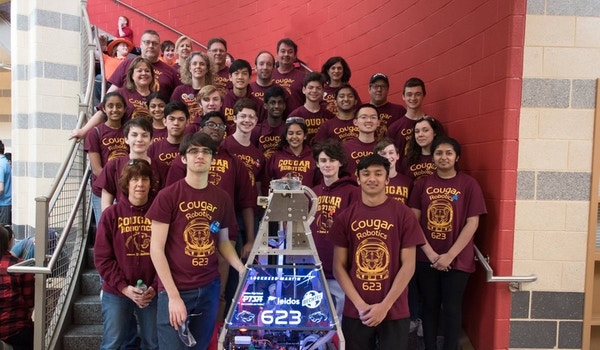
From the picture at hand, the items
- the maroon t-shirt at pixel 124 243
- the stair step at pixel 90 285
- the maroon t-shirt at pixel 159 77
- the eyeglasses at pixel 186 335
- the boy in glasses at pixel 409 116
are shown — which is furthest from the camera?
the maroon t-shirt at pixel 159 77

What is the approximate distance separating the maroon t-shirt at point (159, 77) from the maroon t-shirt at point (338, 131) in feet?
4.97

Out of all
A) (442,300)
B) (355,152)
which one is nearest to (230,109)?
(355,152)

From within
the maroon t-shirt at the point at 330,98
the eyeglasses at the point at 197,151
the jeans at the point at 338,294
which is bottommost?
the jeans at the point at 338,294

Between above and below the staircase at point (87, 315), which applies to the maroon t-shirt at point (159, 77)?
above

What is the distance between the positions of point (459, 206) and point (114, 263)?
84.9 inches

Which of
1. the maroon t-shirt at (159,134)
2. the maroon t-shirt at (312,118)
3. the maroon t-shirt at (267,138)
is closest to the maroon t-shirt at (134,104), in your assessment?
the maroon t-shirt at (159,134)

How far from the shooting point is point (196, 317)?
2756 millimetres

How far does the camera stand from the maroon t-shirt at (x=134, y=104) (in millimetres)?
3993

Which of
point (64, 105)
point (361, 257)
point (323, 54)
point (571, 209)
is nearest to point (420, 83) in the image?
point (571, 209)

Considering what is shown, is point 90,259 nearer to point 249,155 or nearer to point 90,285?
point 90,285

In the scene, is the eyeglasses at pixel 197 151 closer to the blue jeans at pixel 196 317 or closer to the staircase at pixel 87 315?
the blue jeans at pixel 196 317

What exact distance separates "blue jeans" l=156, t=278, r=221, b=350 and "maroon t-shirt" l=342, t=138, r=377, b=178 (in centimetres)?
127

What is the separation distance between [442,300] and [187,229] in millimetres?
1742

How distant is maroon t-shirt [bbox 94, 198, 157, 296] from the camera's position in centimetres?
288
